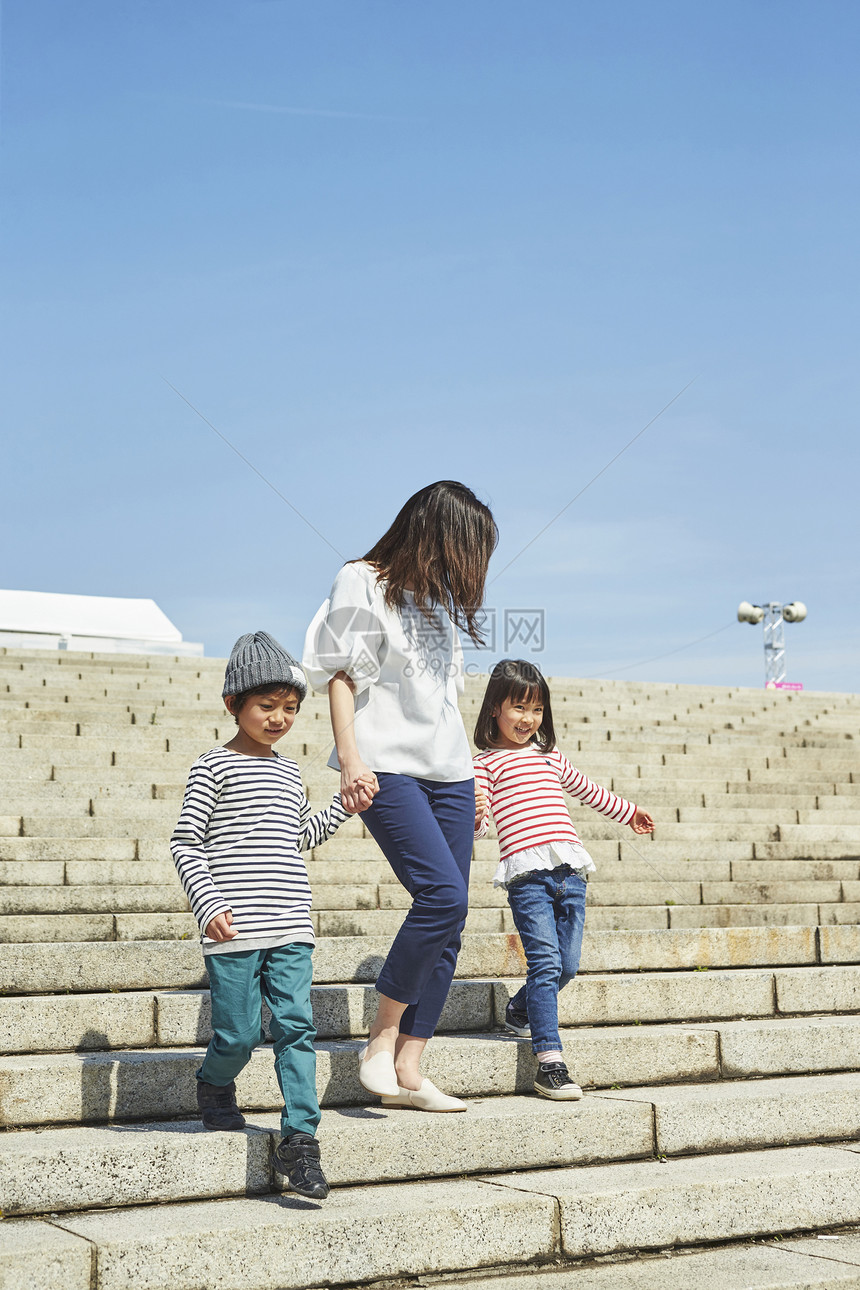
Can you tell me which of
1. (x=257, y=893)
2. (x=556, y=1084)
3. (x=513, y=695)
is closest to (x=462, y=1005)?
(x=556, y=1084)

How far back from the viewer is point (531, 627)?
6.46 meters

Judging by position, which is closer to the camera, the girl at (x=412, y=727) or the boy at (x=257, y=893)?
the boy at (x=257, y=893)

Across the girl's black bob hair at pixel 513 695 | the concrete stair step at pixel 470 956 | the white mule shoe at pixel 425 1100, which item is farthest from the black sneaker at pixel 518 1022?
the girl's black bob hair at pixel 513 695

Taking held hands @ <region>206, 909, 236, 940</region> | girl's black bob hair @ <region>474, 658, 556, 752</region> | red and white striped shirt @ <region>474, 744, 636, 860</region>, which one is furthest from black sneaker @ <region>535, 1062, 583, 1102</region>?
held hands @ <region>206, 909, 236, 940</region>

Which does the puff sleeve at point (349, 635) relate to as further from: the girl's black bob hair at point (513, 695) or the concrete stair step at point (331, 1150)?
the concrete stair step at point (331, 1150)

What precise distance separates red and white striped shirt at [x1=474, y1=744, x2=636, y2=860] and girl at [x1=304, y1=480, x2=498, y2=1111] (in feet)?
1.88

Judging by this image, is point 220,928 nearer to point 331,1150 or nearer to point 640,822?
point 331,1150

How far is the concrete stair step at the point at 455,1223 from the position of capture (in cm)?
260

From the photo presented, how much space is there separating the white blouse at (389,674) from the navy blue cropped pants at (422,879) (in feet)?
0.22

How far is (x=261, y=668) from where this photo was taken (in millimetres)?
3236

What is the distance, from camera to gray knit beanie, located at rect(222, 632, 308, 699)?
3.23 metres

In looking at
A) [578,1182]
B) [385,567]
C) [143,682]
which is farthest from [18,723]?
[578,1182]

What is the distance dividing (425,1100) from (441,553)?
1525 millimetres

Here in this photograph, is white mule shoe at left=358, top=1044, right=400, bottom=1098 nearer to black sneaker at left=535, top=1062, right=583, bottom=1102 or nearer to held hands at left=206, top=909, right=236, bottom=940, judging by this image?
black sneaker at left=535, top=1062, right=583, bottom=1102
